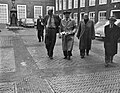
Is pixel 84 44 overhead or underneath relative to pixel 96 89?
overhead

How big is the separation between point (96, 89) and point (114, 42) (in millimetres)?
2580

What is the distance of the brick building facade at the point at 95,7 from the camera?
1923cm

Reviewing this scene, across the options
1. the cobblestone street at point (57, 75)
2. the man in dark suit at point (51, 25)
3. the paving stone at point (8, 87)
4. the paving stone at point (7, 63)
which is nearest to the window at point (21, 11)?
the paving stone at point (7, 63)

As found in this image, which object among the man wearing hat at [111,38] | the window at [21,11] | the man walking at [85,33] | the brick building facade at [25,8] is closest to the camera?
the man wearing hat at [111,38]

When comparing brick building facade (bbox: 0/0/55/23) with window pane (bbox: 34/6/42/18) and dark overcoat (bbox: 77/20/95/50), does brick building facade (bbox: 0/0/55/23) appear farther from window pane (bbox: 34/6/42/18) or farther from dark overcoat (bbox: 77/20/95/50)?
dark overcoat (bbox: 77/20/95/50)

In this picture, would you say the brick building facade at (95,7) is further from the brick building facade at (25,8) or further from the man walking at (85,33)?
the man walking at (85,33)

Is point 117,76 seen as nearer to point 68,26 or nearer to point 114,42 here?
A: point 114,42

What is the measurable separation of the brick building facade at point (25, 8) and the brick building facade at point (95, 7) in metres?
7.38

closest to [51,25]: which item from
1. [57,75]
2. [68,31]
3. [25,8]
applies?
[68,31]

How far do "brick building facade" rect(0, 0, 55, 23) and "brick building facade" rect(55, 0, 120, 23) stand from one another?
→ 290 inches

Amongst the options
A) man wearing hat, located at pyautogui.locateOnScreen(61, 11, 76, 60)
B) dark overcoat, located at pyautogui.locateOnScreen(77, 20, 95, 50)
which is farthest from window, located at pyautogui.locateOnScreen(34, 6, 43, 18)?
man wearing hat, located at pyautogui.locateOnScreen(61, 11, 76, 60)

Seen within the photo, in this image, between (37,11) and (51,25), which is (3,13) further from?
(51,25)

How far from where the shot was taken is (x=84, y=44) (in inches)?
298

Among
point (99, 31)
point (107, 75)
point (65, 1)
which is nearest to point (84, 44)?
point (107, 75)
